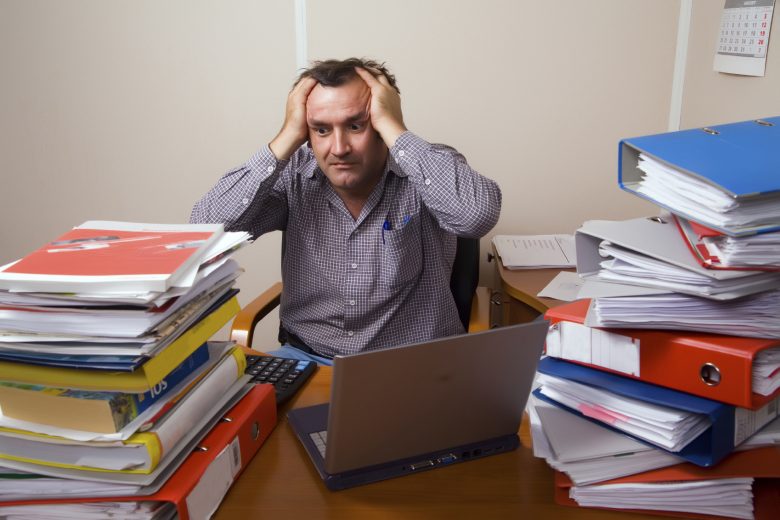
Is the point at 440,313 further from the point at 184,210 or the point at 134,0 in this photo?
the point at 134,0

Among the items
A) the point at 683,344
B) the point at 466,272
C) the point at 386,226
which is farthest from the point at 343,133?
the point at 683,344

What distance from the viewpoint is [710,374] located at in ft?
2.83

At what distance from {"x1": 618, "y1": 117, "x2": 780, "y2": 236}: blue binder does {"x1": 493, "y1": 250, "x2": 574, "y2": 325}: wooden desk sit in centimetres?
81

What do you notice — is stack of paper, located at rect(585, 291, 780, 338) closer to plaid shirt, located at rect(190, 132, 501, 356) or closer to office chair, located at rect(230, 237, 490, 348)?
plaid shirt, located at rect(190, 132, 501, 356)

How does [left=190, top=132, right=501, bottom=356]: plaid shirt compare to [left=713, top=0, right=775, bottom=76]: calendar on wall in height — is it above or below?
below

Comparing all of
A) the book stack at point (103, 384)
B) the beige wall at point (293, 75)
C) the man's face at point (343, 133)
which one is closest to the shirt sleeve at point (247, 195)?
the man's face at point (343, 133)

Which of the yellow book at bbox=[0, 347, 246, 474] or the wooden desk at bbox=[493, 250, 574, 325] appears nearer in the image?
the yellow book at bbox=[0, 347, 246, 474]

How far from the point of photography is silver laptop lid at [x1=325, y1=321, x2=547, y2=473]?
85 centimetres

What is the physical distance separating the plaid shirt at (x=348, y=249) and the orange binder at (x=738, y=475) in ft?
2.96

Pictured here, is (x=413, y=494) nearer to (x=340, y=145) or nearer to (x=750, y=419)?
(x=750, y=419)

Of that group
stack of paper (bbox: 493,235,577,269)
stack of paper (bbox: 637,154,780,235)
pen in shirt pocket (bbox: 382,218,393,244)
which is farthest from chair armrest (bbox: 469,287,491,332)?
stack of paper (bbox: 637,154,780,235)

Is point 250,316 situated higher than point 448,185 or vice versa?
point 448,185

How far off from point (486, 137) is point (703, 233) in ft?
5.25

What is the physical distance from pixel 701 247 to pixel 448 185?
86cm
